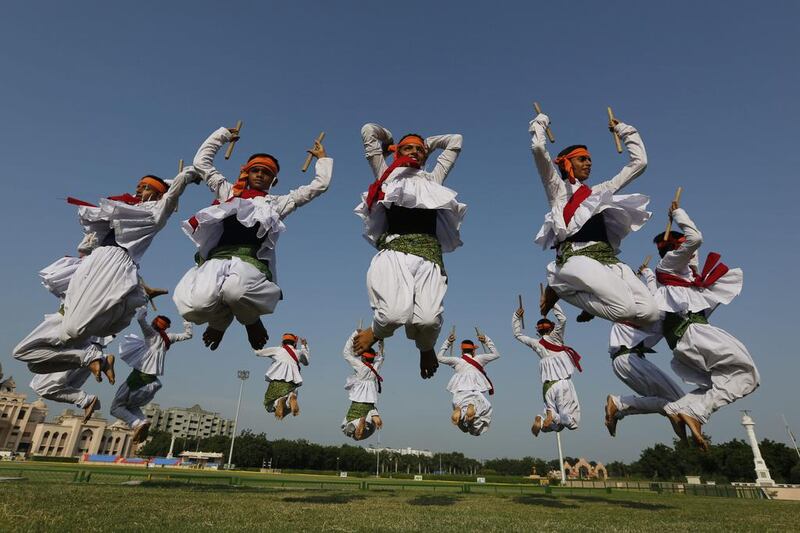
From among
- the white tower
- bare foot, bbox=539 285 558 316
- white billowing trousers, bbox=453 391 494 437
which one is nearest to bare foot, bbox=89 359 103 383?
white billowing trousers, bbox=453 391 494 437

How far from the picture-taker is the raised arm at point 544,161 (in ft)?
17.6

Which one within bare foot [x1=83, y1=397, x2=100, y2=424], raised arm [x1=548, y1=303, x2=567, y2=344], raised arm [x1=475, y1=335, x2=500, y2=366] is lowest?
bare foot [x1=83, y1=397, x2=100, y2=424]

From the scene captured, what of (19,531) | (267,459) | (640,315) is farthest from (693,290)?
(267,459)

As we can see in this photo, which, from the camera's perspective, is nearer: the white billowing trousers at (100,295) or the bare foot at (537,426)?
the white billowing trousers at (100,295)

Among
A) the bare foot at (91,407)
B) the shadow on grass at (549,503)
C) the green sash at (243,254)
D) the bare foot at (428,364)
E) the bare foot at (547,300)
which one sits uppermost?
the green sash at (243,254)

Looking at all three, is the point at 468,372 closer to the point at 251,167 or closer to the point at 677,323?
the point at 677,323

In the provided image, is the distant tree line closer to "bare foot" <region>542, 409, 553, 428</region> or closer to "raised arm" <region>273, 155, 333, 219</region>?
"bare foot" <region>542, 409, 553, 428</region>

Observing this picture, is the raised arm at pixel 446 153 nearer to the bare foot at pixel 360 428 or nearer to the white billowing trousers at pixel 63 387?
the bare foot at pixel 360 428

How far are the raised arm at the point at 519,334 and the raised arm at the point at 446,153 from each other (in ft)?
22.8

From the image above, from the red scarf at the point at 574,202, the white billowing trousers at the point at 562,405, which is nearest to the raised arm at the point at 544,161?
the red scarf at the point at 574,202

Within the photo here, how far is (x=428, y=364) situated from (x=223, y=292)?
2542 millimetres

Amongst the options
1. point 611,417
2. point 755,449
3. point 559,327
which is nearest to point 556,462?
point 755,449

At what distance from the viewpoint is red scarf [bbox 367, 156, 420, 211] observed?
5109 mm

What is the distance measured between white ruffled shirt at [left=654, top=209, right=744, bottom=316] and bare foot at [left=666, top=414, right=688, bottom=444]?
1.33m
